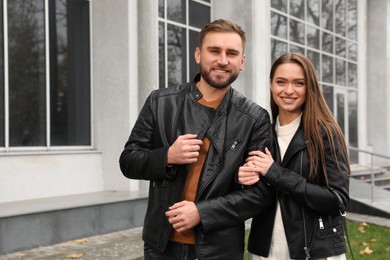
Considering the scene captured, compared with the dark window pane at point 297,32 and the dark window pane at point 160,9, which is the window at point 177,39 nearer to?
the dark window pane at point 160,9

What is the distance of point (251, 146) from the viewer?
8.18 feet

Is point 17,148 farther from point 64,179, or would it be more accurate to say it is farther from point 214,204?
point 214,204

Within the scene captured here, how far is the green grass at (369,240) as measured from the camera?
6.40 metres

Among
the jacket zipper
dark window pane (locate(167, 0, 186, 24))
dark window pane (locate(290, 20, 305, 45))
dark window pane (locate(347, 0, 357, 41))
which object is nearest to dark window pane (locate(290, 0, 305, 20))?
dark window pane (locate(290, 20, 305, 45))

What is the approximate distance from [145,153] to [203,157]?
282mm

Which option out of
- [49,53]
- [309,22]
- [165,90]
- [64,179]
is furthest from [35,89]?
[309,22]

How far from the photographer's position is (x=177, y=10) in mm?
11039

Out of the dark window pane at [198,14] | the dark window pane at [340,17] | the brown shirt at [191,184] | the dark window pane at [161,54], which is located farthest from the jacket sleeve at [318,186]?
the dark window pane at [340,17]

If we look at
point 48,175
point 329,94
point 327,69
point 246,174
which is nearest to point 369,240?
point 48,175

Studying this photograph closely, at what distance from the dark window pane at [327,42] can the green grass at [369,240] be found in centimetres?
1021

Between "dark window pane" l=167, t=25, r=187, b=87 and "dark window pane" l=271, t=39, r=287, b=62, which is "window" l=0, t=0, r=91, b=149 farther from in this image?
"dark window pane" l=271, t=39, r=287, b=62

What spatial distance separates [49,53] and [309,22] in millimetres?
10769

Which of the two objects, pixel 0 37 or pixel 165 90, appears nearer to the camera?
pixel 165 90

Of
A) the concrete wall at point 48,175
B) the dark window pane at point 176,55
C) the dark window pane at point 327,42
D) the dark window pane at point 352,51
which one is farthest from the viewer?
the dark window pane at point 352,51
